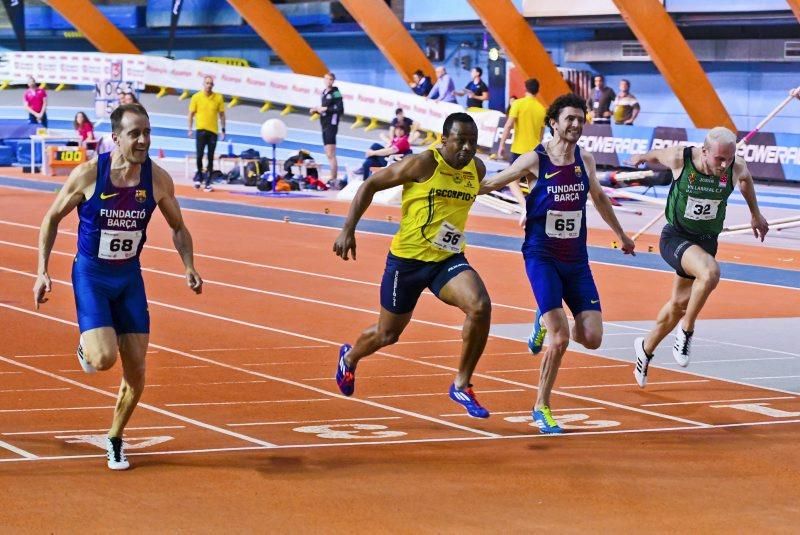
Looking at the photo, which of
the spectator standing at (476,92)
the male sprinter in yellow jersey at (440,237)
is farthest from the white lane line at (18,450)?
the spectator standing at (476,92)

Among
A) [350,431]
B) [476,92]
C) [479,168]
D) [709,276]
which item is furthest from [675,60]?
[350,431]

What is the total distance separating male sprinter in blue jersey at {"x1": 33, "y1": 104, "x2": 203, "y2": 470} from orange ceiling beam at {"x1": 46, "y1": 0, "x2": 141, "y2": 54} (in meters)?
38.2

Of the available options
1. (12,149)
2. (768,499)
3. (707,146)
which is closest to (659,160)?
(707,146)

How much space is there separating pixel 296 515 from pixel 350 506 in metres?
0.32

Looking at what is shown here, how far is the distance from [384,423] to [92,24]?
125ft

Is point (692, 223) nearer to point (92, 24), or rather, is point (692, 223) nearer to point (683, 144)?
point (683, 144)

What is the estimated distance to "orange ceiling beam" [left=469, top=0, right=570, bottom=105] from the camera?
34.6 m

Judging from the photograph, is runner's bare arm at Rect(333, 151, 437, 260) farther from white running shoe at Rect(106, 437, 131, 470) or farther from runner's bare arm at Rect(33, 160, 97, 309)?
white running shoe at Rect(106, 437, 131, 470)

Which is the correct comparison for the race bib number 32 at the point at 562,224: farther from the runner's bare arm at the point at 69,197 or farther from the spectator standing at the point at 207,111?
the spectator standing at the point at 207,111

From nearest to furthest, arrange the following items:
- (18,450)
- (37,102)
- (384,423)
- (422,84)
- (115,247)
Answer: (115,247) → (18,450) → (384,423) → (422,84) → (37,102)

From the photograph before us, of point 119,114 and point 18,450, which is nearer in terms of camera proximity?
point 119,114

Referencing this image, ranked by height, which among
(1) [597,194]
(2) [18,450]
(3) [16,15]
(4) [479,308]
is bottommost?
(2) [18,450]

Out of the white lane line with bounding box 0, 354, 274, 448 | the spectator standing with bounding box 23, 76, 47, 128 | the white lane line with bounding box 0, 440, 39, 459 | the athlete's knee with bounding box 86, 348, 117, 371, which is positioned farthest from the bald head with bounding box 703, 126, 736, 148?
the spectator standing with bounding box 23, 76, 47, 128

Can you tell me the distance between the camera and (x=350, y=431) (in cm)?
930
